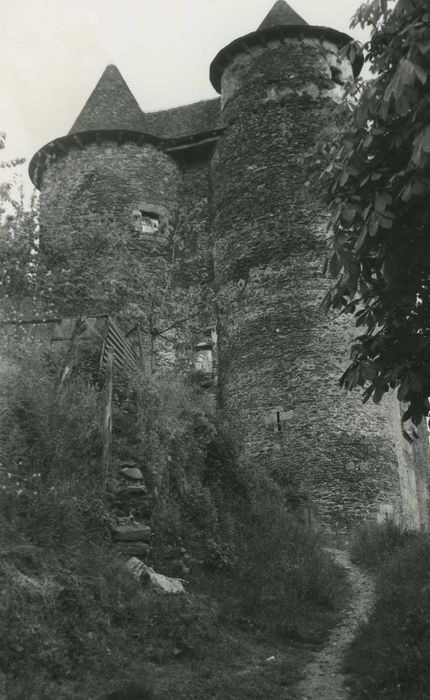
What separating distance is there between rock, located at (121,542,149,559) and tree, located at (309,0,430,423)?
3.22 m

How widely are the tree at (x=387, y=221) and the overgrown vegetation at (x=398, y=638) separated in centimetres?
198

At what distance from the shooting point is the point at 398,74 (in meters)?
4.21

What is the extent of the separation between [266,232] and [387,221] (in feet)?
45.7

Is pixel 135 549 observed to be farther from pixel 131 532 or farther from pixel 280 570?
pixel 280 570

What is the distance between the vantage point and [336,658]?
21.9 ft

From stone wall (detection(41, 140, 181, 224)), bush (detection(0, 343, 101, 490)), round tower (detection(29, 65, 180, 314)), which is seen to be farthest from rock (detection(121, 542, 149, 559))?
stone wall (detection(41, 140, 181, 224))

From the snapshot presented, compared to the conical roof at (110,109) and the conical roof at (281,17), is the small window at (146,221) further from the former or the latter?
the conical roof at (281,17)

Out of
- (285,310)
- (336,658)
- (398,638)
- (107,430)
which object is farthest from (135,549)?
(285,310)

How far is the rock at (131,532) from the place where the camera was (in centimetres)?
741

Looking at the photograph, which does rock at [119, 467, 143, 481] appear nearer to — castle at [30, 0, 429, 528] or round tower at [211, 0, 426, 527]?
round tower at [211, 0, 426, 527]

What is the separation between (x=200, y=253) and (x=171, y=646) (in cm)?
1512

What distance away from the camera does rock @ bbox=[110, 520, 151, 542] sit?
24.3 feet

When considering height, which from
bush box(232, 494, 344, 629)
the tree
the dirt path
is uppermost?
the tree

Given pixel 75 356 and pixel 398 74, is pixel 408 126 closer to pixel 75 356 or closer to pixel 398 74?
pixel 398 74
